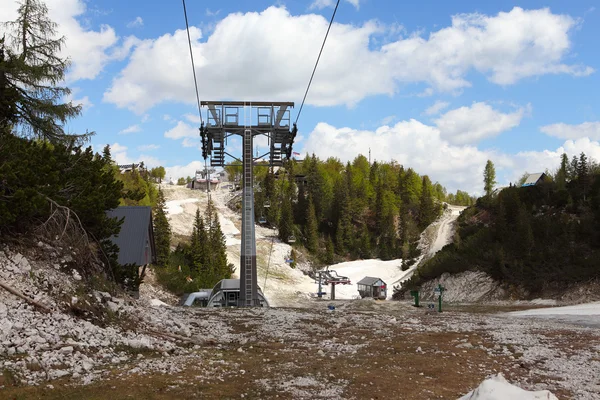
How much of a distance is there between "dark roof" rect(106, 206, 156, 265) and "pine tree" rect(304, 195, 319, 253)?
265 ft

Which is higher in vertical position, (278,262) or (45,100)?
(45,100)

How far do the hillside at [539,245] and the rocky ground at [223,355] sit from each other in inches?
1039

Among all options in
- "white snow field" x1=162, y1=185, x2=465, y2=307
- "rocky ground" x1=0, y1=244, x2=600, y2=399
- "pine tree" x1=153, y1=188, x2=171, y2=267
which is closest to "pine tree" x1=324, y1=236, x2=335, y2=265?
"white snow field" x1=162, y1=185, x2=465, y2=307

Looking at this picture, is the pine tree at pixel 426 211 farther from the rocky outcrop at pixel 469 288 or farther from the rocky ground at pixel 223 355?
the rocky ground at pixel 223 355

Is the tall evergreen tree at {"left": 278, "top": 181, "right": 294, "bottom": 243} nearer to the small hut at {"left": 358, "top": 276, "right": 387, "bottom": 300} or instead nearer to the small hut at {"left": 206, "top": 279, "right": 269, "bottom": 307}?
the small hut at {"left": 358, "top": 276, "right": 387, "bottom": 300}

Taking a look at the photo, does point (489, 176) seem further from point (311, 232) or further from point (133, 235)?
point (133, 235)

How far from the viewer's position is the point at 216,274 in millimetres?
63562

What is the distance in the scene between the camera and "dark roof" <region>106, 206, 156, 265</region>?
75.4ft

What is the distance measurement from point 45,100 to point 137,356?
2009 cm

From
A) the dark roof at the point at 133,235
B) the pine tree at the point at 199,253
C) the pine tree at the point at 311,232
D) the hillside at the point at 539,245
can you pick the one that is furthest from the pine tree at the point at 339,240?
the dark roof at the point at 133,235

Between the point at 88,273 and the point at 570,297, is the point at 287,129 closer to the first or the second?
the point at 88,273

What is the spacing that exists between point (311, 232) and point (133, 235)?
83.7m

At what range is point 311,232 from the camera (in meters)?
107

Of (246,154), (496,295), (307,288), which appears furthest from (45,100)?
(307,288)
